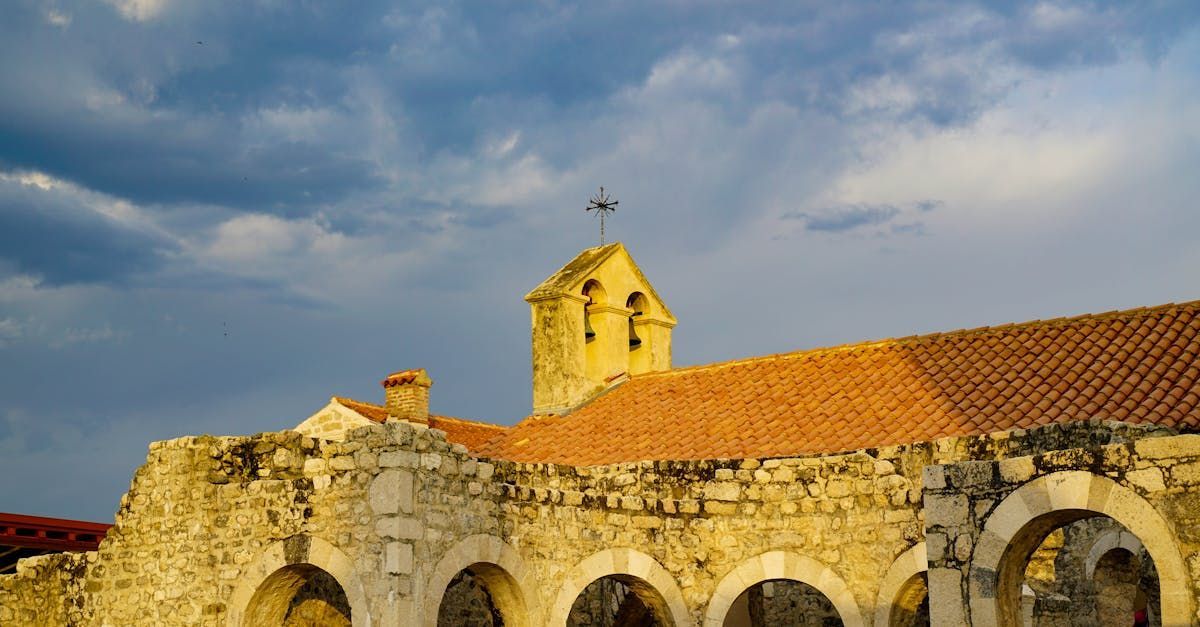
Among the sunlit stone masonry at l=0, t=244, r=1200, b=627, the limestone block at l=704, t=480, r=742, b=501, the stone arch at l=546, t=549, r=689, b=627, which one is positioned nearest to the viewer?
the sunlit stone masonry at l=0, t=244, r=1200, b=627

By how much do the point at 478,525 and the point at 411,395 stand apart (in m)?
9.60

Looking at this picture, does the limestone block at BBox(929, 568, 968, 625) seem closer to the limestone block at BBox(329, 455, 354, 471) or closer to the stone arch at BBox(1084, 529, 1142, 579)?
the stone arch at BBox(1084, 529, 1142, 579)

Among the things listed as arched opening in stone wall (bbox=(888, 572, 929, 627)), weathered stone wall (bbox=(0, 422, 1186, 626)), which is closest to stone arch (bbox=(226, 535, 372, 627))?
weathered stone wall (bbox=(0, 422, 1186, 626))

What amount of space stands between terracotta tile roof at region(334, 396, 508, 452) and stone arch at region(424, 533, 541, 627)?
6.86 meters

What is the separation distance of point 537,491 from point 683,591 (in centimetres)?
196

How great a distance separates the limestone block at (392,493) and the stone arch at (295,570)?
637 millimetres

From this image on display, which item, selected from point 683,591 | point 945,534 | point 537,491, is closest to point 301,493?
point 537,491

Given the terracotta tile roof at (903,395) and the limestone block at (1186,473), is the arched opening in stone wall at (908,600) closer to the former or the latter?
the terracotta tile roof at (903,395)

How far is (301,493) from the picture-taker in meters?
13.0

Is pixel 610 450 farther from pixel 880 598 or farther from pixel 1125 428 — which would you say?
pixel 1125 428

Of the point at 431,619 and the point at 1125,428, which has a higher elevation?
the point at 1125,428

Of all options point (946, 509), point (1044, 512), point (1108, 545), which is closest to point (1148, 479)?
point (1044, 512)

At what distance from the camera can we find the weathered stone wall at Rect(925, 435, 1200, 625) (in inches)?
354

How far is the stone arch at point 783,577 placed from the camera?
12.9 metres
